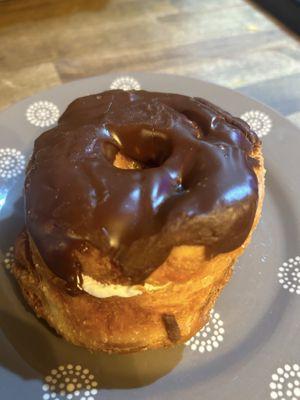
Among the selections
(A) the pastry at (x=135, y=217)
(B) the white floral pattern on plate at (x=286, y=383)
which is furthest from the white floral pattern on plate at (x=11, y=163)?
(B) the white floral pattern on plate at (x=286, y=383)

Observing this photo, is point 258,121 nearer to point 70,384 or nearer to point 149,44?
point 149,44

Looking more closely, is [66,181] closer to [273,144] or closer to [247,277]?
[247,277]

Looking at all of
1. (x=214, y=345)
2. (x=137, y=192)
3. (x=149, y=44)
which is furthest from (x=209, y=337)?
(x=149, y=44)

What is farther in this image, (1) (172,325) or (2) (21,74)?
(2) (21,74)

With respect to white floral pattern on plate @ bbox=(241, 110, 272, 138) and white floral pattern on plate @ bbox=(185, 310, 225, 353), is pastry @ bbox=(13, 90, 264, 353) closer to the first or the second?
white floral pattern on plate @ bbox=(185, 310, 225, 353)

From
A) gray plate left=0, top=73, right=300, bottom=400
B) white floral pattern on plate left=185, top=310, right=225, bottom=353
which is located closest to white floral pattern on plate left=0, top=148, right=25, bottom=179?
gray plate left=0, top=73, right=300, bottom=400

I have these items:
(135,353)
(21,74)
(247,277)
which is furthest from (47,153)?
(21,74)

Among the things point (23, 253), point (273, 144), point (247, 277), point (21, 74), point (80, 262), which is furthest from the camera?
point (21, 74)
